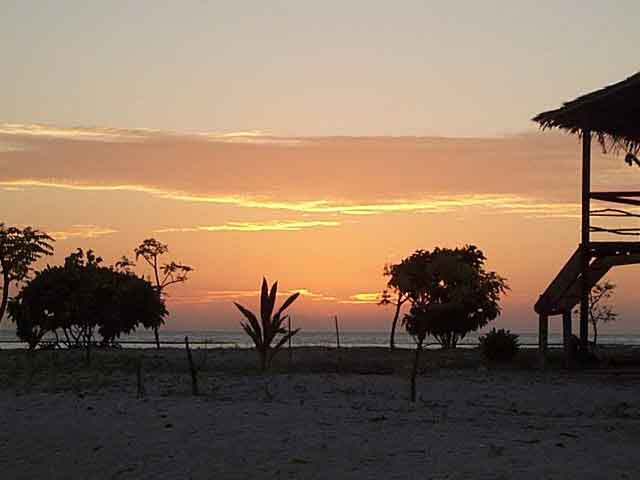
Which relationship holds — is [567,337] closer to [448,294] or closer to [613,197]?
[613,197]

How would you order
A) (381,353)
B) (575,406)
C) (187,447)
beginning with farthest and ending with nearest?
1. (381,353)
2. (575,406)
3. (187,447)

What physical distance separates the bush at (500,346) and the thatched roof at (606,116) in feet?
23.8

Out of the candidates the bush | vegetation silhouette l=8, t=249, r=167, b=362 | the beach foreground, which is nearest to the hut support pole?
the bush

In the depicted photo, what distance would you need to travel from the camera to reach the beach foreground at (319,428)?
11984mm

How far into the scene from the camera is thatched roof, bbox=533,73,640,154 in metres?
23.1

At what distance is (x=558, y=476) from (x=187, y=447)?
4686mm

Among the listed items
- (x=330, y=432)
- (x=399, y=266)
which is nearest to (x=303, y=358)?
(x=399, y=266)

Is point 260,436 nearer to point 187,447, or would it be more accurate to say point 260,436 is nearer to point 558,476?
point 187,447

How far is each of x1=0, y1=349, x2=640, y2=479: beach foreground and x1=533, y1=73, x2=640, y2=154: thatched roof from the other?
6062mm

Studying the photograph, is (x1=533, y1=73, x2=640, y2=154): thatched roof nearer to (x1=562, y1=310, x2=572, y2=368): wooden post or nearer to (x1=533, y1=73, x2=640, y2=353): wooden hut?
(x1=533, y1=73, x2=640, y2=353): wooden hut

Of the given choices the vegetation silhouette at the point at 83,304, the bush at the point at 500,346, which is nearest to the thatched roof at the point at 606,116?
the bush at the point at 500,346

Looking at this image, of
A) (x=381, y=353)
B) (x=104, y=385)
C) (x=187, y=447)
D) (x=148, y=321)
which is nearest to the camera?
(x=187, y=447)

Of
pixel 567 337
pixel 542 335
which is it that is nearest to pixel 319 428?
pixel 567 337

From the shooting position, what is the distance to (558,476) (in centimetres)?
1111
